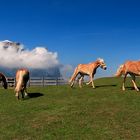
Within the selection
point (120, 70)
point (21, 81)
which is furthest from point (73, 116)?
point (120, 70)

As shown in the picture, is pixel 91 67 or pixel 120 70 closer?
pixel 120 70

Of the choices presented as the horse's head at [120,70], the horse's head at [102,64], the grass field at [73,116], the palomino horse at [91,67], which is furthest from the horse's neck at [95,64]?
the grass field at [73,116]

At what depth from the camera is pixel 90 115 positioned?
74.6 feet

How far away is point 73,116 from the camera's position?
890 inches

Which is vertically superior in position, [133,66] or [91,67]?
[91,67]

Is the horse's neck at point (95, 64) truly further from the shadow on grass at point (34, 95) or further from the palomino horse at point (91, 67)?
the shadow on grass at point (34, 95)

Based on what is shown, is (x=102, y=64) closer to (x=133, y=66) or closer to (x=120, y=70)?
(x=120, y=70)

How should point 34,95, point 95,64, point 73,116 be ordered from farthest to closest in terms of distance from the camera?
point 95,64 < point 34,95 < point 73,116

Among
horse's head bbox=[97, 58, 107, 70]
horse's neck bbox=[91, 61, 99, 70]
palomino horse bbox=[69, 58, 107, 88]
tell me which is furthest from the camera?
horse's head bbox=[97, 58, 107, 70]

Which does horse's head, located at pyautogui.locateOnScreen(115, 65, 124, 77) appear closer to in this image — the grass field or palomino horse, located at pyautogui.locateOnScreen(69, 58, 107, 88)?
palomino horse, located at pyautogui.locateOnScreen(69, 58, 107, 88)

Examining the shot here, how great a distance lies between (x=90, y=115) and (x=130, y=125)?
3389mm

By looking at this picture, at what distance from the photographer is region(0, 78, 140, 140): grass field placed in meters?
19.1

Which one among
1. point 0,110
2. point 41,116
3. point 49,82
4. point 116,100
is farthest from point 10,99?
point 49,82

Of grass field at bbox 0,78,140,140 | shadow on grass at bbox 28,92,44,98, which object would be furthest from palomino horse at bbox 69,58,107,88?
shadow on grass at bbox 28,92,44,98
